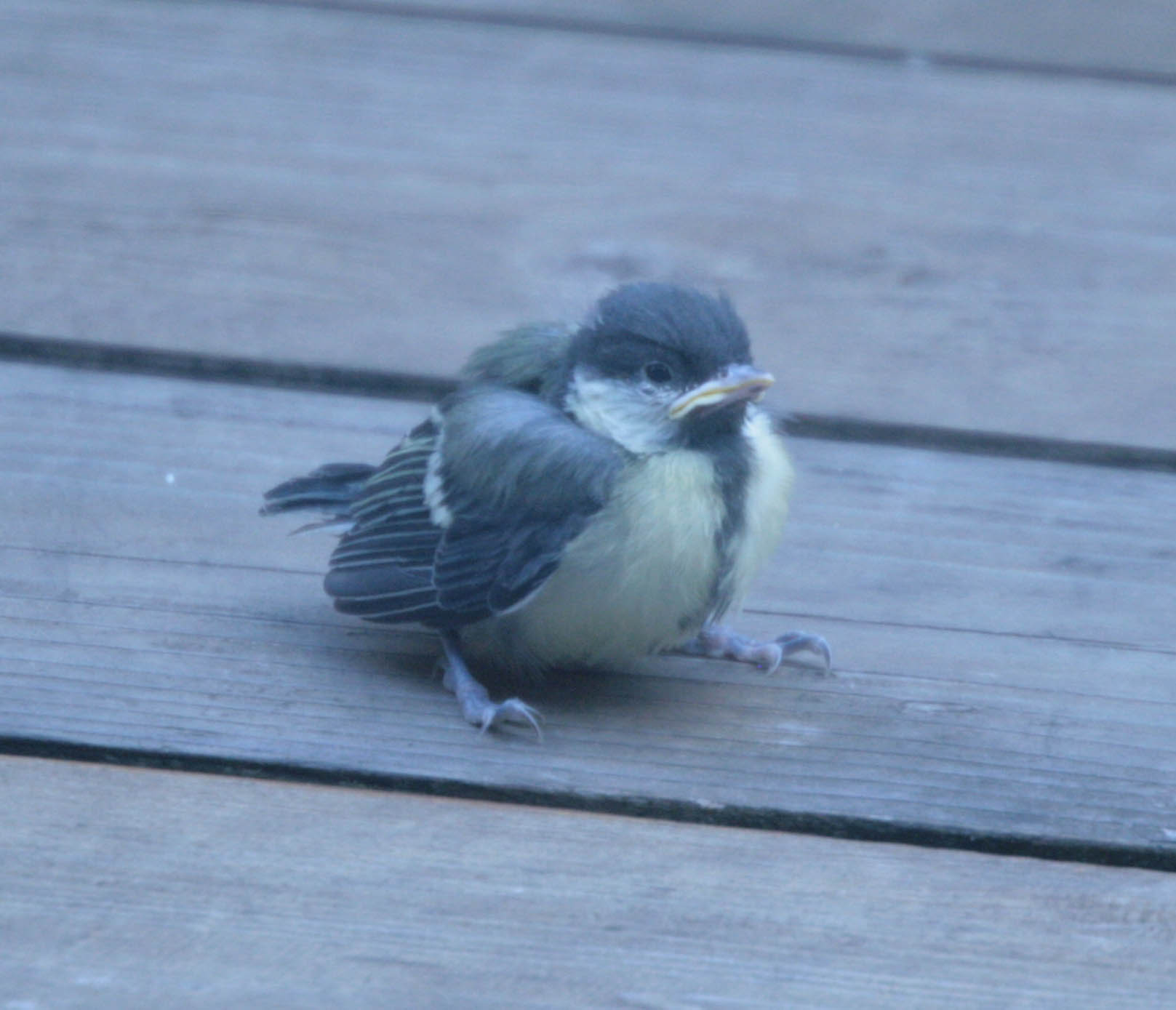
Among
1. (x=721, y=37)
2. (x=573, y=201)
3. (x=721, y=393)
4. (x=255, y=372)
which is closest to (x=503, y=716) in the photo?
(x=721, y=393)

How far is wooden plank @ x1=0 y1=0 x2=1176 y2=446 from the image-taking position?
270cm

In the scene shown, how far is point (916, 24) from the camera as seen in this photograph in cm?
401

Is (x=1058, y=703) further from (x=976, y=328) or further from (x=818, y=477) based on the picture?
(x=976, y=328)

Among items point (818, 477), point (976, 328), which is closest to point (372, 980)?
point (818, 477)

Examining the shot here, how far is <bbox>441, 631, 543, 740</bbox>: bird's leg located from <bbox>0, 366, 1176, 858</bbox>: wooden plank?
0.02m

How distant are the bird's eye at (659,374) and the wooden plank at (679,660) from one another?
317 millimetres

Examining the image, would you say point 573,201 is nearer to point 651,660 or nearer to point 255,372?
point 255,372

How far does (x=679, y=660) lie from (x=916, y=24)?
8.05 feet

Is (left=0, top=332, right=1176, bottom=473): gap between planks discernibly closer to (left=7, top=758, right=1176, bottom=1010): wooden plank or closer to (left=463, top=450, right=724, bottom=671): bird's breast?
(left=463, top=450, right=724, bottom=671): bird's breast

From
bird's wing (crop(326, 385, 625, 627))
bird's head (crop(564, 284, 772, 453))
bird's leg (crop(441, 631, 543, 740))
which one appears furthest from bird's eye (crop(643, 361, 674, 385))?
bird's leg (crop(441, 631, 543, 740))

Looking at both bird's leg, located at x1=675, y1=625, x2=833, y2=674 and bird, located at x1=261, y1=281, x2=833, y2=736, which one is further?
bird's leg, located at x1=675, y1=625, x2=833, y2=674

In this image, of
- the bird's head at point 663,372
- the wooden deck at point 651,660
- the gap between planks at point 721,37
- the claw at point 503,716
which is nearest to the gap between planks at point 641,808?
the wooden deck at point 651,660

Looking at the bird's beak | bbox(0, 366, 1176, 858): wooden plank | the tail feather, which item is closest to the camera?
bbox(0, 366, 1176, 858): wooden plank

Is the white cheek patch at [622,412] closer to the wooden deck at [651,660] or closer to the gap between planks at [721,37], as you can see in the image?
the wooden deck at [651,660]
